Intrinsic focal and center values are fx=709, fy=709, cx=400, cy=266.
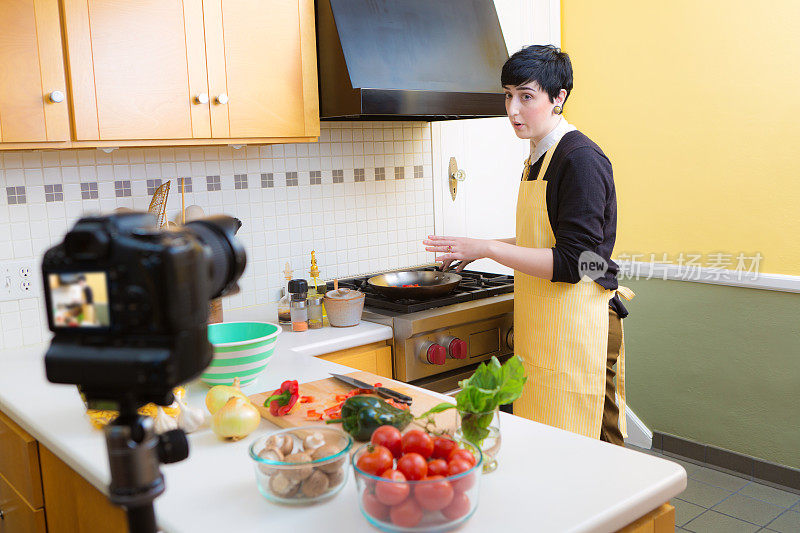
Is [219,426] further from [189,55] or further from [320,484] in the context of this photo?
[189,55]

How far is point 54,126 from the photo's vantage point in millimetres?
1934

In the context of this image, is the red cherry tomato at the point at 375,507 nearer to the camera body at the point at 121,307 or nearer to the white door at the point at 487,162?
the camera body at the point at 121,307

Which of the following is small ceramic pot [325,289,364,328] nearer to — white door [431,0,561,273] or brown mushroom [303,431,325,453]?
white door [431,0,561,273]

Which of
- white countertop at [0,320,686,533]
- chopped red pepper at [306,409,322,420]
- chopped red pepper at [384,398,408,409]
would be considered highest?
chopped red pepper at [384,398,408,409]

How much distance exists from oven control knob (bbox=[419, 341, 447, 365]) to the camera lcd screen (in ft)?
5.78

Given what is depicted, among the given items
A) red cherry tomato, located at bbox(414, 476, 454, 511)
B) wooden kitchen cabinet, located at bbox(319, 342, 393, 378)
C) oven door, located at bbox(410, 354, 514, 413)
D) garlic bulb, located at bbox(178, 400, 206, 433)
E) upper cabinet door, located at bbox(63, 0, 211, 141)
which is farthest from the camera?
oven door, located at bbox(410, 354, 514, 413)

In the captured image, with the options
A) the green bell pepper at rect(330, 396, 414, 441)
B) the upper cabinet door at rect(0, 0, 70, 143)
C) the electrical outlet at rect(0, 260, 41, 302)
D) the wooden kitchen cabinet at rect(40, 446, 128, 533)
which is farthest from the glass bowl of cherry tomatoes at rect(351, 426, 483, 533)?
the electrical outlet at rect(0, 260, 41, 302)

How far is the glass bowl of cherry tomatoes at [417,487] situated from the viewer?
102cm

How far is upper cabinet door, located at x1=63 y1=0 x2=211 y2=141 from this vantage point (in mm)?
1951

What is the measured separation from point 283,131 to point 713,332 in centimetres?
215

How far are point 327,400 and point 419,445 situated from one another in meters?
0.59

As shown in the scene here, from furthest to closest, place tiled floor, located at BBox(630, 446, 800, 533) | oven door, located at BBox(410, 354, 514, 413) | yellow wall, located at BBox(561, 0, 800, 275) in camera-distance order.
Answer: yellow wall, located at BBox(561, 0, 800, 275) < tiled floor, located at BBox(630, 446, 800, 533) < oven door, located at BBox(410, 354, 514, 413)

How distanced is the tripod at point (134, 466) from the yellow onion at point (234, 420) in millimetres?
648

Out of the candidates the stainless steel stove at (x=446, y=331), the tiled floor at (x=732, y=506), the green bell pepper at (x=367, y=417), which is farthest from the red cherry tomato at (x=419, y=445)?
the tiled floor at (x=732, y=506)
